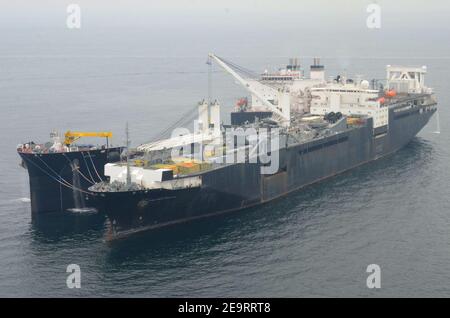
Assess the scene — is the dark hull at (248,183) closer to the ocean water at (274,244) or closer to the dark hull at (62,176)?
the ocean water at (274,244)

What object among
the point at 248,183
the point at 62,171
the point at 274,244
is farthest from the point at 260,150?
the point at 62,171

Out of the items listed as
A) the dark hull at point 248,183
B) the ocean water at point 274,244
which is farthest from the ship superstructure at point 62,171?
the dark hull at point 248,183

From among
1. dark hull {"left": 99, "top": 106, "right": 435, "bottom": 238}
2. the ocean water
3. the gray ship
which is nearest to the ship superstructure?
the ocean water

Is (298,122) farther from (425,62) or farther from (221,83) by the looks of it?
(425,62)

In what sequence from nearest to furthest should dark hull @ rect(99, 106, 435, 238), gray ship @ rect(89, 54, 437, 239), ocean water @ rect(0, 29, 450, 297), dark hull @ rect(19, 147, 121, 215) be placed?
1. ocean water @ rect(0, 29, 450, 297)
2. dark hull @ rect(99, 106, 435, 238)
3. gray ship @ rect(89, 54, 437, 239)
4. dark hull @ rect(19, 147, 121, 215)

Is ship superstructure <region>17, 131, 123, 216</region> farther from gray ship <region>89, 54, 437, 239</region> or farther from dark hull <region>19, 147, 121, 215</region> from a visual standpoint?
gray ship <region>89, 54, 437, 239</region>

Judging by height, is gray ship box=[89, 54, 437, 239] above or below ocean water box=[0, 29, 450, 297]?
above

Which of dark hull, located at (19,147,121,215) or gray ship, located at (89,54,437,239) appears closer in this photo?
gray ship, located at (89,54,437,239)
